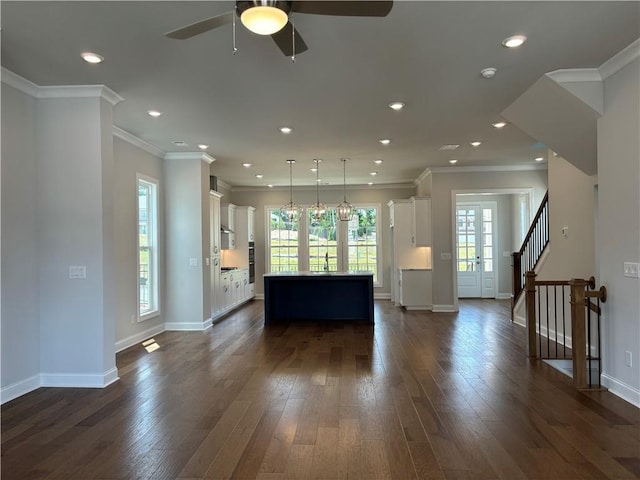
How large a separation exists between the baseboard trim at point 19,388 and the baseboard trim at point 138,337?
1347 millimetres

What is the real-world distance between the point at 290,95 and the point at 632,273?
3.48 meters

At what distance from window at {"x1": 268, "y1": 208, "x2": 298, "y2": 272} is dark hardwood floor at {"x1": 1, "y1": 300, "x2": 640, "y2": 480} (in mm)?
5618

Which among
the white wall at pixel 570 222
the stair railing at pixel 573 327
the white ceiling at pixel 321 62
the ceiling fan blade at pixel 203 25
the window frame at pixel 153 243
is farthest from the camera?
the window frame at pixel 153 243

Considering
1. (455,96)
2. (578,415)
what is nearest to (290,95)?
(455,96)

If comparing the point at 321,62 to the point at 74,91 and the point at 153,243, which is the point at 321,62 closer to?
the point at 74,91

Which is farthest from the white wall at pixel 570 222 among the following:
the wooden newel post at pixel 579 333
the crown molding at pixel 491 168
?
the crown molding at pixel 491 168

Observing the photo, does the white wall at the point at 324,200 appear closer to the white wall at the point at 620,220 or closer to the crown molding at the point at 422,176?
the crown molding at the point at 422,176

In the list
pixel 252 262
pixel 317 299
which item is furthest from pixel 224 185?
pixel 317 299

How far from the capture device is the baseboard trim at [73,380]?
Answer: 13.1 feet

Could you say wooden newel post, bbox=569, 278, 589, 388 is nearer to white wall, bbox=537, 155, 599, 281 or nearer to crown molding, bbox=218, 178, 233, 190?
white wall, bbox=537, 155, 599, 281

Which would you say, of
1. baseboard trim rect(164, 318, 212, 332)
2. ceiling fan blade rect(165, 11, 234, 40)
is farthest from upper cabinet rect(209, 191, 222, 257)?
ceiling fan blade rect(165, 11, 234, 40)

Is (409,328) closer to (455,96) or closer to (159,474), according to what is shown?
(455,96)

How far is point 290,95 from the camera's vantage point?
4.21 metres

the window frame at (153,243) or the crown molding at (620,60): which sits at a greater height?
the crown molding at (620,60)
